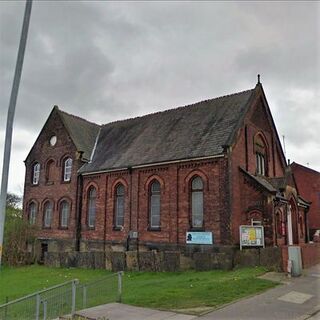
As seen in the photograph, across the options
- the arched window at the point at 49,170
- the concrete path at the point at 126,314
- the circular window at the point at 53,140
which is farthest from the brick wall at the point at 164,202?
the concrete path at the point at 126,314

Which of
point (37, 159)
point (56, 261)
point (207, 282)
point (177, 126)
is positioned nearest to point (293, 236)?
point (177, 126)

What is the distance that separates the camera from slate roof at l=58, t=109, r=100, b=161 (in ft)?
103

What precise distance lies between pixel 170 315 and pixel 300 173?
1498 inches

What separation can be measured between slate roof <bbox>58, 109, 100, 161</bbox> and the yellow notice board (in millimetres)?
15255

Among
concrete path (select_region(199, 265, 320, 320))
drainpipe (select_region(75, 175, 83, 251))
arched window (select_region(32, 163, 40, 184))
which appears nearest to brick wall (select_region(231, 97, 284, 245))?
concrete path (select_region(199, 265, 320, 320))

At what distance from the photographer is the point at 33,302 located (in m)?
13.4

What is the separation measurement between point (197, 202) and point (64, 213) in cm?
1249

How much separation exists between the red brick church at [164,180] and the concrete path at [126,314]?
10987 mm

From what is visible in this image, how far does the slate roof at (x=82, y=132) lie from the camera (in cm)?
3128

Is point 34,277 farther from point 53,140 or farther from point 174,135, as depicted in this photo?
point 53,140

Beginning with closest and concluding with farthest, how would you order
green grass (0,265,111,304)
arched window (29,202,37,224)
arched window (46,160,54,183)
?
green grass (0,265,111,304)
arched window (46,160,54,183)
arched window (29,202,37,224)

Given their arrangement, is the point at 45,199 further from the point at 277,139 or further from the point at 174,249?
the point at 277,139

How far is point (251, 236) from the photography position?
20.5 metres

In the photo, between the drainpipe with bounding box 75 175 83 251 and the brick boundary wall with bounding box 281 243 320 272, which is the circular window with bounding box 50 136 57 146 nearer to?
the drainpipe with bounding box 75 175 83 251
